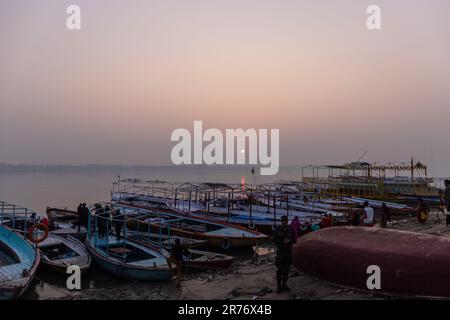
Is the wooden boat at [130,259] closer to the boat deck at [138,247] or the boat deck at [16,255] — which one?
the boat deck at [138,247]

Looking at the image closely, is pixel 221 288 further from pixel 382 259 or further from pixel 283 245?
pixel 382 259

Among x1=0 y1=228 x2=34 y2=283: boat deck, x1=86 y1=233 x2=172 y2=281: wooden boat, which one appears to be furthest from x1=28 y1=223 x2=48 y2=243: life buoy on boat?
x1=86 y1=233 x2=172 y2=281: wooden boat

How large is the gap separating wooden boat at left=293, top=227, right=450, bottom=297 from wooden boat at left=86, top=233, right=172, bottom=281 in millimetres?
5073

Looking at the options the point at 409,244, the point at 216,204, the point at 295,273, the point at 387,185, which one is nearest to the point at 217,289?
the point at 295,273

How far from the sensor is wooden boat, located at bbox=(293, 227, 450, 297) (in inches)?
285

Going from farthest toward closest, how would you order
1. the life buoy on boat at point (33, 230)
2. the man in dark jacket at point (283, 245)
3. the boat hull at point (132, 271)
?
the life buoy on boat at point (33, 230), the boat hull at point (132, 271), the man in dark jacket at point (283, 245)

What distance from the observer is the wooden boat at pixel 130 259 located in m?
12.3

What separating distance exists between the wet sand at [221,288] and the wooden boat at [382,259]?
281 mm

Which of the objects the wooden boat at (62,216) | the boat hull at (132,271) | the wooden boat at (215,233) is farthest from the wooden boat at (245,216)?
the boat hull at (132,271)

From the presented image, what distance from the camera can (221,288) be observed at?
10.0 m
